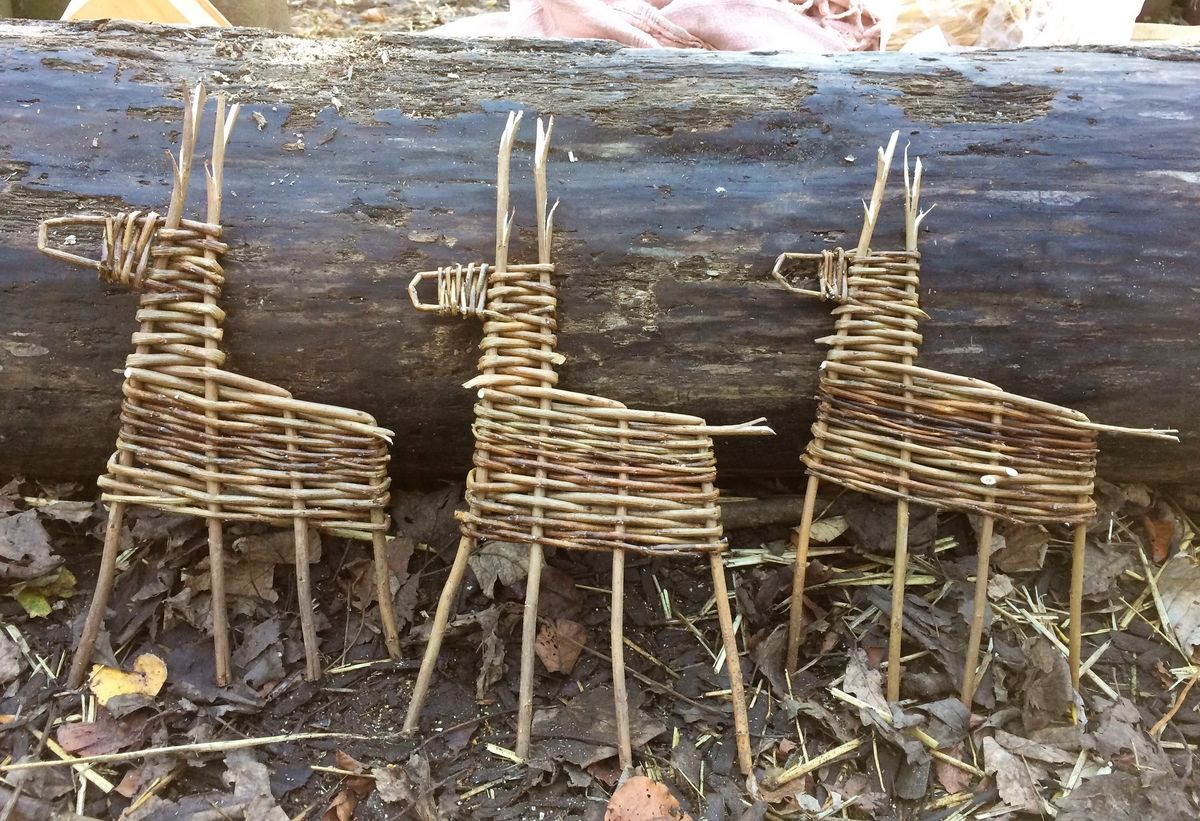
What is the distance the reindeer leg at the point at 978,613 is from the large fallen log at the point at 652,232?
31cm

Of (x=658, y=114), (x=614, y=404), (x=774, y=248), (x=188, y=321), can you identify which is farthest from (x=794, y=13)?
(x=188, y=321)

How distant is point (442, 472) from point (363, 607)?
→ 0.34 metres

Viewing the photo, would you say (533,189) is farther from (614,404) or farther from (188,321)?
(188,321)

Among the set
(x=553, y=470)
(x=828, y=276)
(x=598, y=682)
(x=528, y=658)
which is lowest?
(x=598, y=682)

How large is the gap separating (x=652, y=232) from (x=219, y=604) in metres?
1.12

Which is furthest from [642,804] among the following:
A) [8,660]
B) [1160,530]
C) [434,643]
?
[1160,530]

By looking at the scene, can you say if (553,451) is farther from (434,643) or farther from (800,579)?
(800,579)

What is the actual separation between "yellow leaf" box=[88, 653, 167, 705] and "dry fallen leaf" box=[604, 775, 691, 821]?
0.92 meters

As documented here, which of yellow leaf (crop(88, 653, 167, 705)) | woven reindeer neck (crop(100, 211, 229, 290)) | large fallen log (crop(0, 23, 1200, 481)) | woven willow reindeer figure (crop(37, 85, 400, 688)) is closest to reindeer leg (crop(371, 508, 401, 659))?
woven willow reindeer figure (crop(37, 85, 400, 688))

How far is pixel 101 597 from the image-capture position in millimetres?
1524

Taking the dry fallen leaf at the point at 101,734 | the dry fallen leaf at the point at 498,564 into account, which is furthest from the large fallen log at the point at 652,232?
the dry fallen leaf at the point at 101,734

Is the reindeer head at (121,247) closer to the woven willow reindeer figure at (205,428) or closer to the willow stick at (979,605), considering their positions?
the woven willow reindeer figure at (205,428)

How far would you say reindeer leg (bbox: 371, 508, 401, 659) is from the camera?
5.08 feet

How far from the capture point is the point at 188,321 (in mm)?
1508
